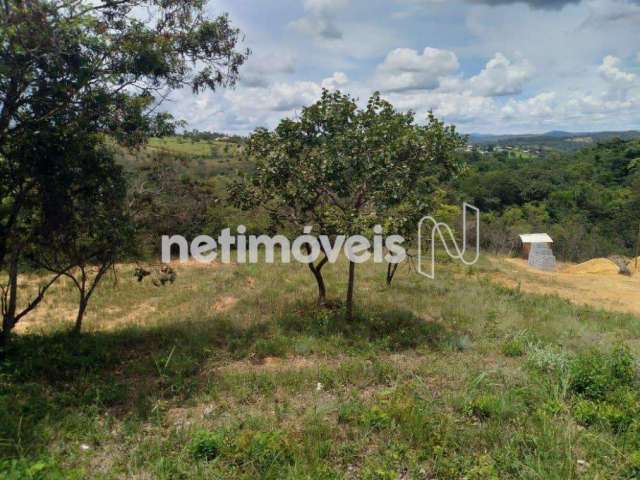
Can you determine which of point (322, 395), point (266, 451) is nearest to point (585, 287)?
point (322, 395)

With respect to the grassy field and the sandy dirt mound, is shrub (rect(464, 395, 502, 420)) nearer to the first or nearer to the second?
the grassy field

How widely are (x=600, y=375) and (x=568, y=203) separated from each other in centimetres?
3324

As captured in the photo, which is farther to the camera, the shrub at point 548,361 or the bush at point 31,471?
the shrub at point 548,361

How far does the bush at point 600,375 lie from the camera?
452cm

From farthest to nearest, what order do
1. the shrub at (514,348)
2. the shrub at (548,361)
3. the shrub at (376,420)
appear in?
the shrub at (514,348), the shrub at (548,361), the shrub at (376,420)

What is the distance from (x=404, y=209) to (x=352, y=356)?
2226 millimetres

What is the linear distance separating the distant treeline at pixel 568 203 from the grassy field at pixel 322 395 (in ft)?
60.5

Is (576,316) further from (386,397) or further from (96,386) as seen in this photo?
(96,386)

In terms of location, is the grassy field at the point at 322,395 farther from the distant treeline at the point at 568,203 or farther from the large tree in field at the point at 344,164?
the distant treeline at the point at 568,203

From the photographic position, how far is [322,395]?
4.67m

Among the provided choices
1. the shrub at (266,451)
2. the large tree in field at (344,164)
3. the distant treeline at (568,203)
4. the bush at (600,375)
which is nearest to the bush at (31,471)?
the shrub at (266,451)

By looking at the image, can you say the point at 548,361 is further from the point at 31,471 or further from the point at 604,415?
the point at 31,471

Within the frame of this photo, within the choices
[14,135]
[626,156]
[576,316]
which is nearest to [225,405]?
[14,135]

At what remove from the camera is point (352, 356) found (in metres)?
5.99
